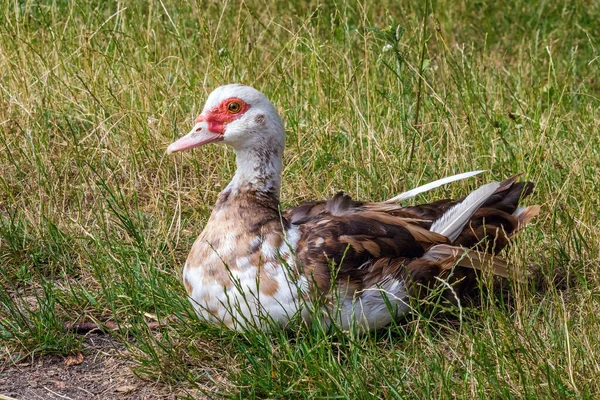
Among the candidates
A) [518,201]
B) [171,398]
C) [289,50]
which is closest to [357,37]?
[289,50]

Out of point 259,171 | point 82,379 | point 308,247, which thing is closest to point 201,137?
point 259,171

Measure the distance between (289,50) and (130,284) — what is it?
94.8 inches

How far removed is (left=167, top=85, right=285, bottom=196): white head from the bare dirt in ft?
2.94

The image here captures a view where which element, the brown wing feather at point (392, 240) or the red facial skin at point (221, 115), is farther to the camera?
the red facial skin at point (221, 115)

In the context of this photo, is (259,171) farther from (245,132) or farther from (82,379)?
(82,379)

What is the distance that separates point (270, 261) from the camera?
4137 mm

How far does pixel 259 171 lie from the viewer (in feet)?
14.5

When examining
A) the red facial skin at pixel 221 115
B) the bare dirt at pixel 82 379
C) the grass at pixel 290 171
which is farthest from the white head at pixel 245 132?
the bare dirt at pixel 82 379

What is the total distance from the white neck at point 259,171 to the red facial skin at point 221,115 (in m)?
0.14

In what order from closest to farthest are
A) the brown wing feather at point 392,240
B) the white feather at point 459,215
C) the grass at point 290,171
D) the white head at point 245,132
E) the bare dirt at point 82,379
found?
the grass at point 290,171, the bare dirt at point 82,379, the brown wing feather at point 392,240, the white head at point 245,132, the white feather at point 459,215

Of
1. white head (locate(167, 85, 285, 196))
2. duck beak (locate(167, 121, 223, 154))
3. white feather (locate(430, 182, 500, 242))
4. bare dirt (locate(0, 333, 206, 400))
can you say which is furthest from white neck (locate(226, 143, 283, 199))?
bare dirt (locate(0, 333, 206, 400))

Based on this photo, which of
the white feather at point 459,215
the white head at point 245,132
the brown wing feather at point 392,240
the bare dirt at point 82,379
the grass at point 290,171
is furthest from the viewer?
the white feather at point 459,215

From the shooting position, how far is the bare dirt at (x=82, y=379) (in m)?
4.00

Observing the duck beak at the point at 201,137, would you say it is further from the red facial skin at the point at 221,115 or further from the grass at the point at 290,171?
the grass at the point at 290,171
